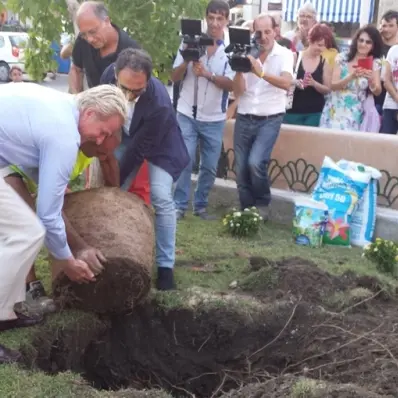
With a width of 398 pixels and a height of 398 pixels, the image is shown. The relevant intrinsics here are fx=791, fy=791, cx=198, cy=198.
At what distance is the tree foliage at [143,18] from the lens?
7566 mm

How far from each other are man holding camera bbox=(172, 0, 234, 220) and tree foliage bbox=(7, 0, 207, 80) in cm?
26

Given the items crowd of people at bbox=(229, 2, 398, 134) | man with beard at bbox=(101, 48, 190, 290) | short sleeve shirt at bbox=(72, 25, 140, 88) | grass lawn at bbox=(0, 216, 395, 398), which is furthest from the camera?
crowd of people at bbox=(229, 2, 398, 134)

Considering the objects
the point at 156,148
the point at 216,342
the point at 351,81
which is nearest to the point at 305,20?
the point at 351,81

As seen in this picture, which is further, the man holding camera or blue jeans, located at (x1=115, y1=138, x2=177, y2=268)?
the man holding camera

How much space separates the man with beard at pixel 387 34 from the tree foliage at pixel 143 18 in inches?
78.3

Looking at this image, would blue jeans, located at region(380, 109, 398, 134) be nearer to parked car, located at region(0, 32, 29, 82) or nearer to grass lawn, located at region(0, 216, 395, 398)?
grass lawn, located at region(0, 216, 395, 398)

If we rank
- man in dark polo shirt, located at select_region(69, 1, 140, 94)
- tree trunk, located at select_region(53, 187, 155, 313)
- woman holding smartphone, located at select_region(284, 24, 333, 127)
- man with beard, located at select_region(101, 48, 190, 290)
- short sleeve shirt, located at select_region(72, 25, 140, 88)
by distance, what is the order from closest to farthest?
tree trunk, located at select_region(53, 187, 155, 313)
man with beard, located at select_region(101, 48, 190, 290)
man in dark polo shirt, located at select_region(69, 1, 140, 94)
short sleeve shirt, located at select_region(72, 25, 140, 88)
woman holding smartphone, located at select_region(284, 24, 333, 127)

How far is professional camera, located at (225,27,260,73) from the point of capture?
7.19 m

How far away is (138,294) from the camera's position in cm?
496

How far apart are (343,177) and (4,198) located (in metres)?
3.83

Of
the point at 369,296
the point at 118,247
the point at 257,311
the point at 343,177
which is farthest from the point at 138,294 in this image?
the point at 343,177

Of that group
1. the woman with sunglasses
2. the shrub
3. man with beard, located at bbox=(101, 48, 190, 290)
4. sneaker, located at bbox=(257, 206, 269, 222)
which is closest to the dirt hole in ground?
man with beard, located at bbox=(101, 48, 190, 290)

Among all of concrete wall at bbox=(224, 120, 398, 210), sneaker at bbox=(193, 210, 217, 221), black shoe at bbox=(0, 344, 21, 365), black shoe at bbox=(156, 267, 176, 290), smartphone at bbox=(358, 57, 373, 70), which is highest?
smartphone at bbox=(358, 57, 373, 70)

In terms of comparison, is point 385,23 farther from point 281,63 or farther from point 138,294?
→ point 138,294
